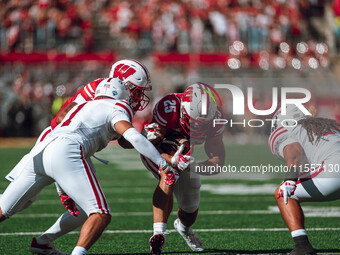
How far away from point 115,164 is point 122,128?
28.8ft

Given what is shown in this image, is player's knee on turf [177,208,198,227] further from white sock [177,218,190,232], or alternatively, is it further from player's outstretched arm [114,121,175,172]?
player's outstretched arm [114,121,175,172]

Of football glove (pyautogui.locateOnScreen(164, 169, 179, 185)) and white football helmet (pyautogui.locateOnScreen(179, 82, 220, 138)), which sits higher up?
white football helmet (pyautogui.locateOnScreen(179, 82, 220, 138))

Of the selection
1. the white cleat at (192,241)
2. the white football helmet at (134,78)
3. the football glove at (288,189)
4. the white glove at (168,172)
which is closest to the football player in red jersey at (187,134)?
the white cleat at (192,241)

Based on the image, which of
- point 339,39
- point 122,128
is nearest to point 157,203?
point 122,128

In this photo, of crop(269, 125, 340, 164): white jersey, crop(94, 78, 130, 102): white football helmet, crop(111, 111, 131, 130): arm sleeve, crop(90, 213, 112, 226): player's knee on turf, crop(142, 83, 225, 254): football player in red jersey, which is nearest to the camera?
crop(90, 213, 112, 226): player's knee on turf

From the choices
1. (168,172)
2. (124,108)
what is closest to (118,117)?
(124,108)

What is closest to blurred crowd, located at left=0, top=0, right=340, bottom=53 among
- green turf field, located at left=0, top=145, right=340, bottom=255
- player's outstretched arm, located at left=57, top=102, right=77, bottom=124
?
green turf field, located at left=0, top=145, right=340, bottom=255

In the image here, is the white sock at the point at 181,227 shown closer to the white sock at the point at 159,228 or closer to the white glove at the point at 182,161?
the white sock at the point at 159,228

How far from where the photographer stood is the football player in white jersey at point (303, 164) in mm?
4203

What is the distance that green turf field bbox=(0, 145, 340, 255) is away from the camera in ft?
16.4

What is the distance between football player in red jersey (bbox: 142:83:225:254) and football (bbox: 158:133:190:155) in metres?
0.03

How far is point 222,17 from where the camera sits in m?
19.6

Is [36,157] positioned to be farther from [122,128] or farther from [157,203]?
A: [157,203]

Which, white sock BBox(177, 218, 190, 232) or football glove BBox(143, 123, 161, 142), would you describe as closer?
football glove BBox(143, 123, 161, 142)
